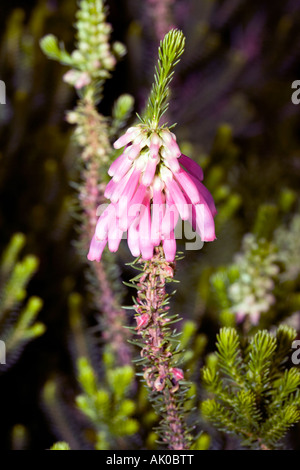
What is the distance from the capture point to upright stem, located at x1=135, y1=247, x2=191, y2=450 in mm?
548

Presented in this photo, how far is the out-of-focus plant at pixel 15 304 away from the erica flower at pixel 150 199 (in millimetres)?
465

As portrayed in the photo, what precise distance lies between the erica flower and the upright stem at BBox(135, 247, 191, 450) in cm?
4

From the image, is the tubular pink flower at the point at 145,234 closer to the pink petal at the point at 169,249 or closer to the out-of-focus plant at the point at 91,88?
the pink petal at the point at 169,249

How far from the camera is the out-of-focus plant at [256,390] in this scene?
644mm

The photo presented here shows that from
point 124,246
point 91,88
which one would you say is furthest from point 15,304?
point 91,88

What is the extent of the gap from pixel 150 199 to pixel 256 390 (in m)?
0.36

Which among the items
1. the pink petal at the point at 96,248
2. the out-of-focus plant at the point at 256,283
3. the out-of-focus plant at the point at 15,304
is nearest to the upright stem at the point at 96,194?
the out-of-focus plant at the point at 15,304

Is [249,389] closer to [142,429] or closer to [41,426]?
[142,429]

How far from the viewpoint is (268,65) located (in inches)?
76.9

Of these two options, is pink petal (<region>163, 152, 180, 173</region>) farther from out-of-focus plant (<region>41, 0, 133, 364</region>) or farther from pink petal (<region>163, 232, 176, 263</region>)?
out-of-focus plant (<region>41, 0, 133, 364</region>)

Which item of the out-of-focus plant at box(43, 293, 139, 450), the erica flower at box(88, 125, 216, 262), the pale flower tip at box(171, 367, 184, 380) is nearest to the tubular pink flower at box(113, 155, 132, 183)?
the erica flower at box(88, 125, 216, 262)

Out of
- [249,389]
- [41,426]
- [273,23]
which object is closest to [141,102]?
[273,23]

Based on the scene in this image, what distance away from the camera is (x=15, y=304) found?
108 cm

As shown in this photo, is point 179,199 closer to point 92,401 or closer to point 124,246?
point 92,401
